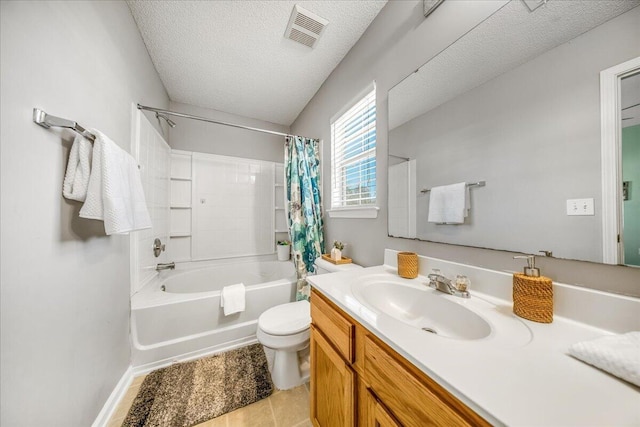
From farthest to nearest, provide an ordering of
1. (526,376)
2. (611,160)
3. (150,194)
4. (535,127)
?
1. (150,194)
2. (535,127)
3. (611,160)
4. (526,376)

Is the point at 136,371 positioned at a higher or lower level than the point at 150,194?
lower

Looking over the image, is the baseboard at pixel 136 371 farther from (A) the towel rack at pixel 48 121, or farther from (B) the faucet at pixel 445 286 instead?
(B) the faucet at pixel 445 286

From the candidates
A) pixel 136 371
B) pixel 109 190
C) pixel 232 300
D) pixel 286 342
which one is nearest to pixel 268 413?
pixel 286 342

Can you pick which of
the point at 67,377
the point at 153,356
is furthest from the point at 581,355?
the point at 153,356

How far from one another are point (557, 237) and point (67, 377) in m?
1.91

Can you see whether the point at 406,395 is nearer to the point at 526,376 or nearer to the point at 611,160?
the point at 526,376

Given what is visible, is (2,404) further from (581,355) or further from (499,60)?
(499,60)

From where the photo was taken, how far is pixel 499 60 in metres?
0.79

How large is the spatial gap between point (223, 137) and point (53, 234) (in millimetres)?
2164

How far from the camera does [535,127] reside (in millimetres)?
683

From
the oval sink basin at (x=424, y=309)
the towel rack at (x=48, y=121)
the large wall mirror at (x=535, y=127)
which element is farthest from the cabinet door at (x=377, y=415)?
the towel rack at (x=48, y=121)

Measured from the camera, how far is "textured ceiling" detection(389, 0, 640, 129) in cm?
62

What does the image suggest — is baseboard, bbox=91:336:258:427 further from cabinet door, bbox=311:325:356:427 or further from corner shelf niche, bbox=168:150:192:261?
corner shelf niche, bbox=168:150:192:261

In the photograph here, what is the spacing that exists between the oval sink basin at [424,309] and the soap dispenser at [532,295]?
12 cm
